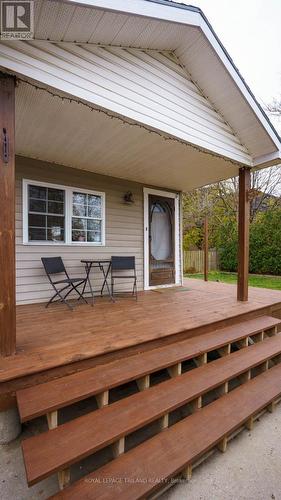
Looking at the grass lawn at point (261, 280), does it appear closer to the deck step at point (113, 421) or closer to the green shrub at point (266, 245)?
the green shrub at point (266, 245)

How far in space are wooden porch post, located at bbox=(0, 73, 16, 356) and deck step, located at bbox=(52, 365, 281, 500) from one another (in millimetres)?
1089

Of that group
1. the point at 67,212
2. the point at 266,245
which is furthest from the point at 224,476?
the point at 266,245

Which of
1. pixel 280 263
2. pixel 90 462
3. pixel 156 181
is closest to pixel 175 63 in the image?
pixel 156 181

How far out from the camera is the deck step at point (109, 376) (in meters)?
1.55

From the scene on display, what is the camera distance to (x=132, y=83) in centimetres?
247

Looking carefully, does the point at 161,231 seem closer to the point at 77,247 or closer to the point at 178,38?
the point at 77,247

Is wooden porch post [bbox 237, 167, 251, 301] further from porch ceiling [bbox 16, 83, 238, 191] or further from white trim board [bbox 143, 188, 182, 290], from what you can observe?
white trim board [bbox 143, 188, 182, 290]

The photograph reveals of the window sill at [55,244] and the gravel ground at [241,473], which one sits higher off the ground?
the window sill at [55,244]

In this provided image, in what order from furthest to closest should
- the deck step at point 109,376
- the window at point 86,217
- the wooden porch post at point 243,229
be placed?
the window at point 86,217 < the wooden porch post at point 243,229 < the deck step at point 109,376

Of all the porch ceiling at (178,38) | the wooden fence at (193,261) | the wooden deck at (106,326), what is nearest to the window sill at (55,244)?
the wooden deck at (106,326)

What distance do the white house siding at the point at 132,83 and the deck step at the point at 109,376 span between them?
229cm

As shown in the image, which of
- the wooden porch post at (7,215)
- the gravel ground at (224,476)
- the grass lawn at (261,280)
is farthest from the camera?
the grass lawn at (261,280)

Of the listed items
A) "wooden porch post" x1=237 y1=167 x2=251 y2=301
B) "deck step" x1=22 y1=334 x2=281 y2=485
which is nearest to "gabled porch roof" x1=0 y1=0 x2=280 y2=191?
"wooden porch post" x1=237 y1=167 x2=251 y2=301

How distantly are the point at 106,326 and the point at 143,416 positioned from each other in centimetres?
114
